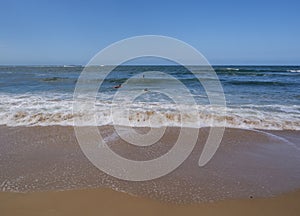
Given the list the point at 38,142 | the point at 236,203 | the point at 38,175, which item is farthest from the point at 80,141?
the point at 236,203

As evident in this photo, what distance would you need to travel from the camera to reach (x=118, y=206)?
2801 millimetres

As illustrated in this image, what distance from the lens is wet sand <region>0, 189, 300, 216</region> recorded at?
269 centimetres

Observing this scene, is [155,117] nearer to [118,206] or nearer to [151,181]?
[151,181]

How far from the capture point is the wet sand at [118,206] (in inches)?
106

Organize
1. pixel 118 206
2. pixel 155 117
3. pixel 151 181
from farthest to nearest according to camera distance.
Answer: pixel 155 117 → pixel 151 181 → pixel 118 206

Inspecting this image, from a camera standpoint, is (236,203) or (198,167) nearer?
(236,203)

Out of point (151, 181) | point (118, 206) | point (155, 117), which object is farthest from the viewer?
point (155, 117)

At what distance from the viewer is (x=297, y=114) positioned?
7.68 m

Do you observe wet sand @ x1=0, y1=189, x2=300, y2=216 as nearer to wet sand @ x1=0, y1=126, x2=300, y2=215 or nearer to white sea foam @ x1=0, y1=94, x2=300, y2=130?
wet sand @ x1=0, y1=126, x2=300, y2=215

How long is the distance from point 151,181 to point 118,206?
2.50 feet


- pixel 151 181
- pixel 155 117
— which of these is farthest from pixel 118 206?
pixel 155 117

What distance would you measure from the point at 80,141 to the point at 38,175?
5.15 ft

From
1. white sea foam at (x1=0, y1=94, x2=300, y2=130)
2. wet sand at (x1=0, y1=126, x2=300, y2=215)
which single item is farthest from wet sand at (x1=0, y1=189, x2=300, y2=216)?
white sea foam at (x1=0, y1=94, x2=300, y2=130)

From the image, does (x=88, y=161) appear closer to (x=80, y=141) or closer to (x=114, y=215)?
(x=80, y=141)
